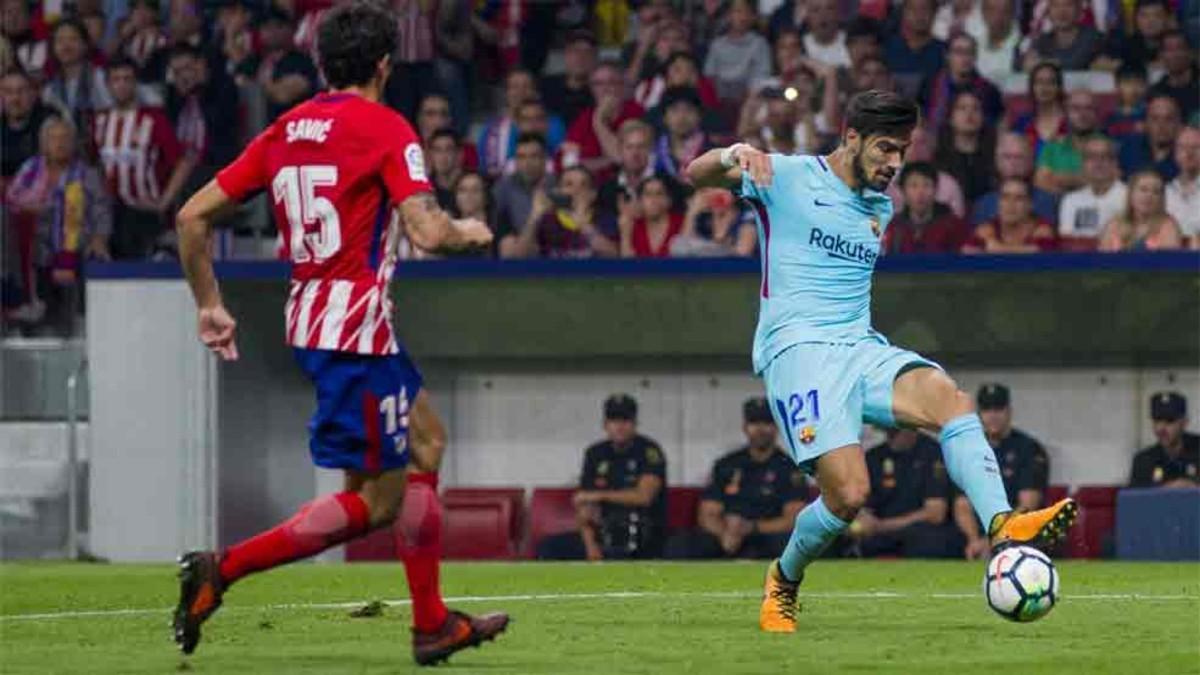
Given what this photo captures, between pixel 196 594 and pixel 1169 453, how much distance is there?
10859 mm

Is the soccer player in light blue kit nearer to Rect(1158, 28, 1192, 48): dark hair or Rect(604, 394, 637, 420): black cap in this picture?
Rect(604, 394, 637, 420): black cap

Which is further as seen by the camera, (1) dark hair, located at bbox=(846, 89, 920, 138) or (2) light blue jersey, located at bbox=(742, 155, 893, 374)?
(2) light blue jersey, located at bbox=(742, 155, 893, 374)

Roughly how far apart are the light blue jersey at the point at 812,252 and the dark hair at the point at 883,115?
0.29 meters

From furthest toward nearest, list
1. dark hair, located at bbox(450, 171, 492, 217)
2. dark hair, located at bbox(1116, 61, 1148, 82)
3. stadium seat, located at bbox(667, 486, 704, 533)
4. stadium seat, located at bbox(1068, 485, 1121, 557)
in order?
dark hair, located at bbox(1116, 61, 1148, 82) → dark hair, located at bbox(450, 171, 492, 217) → stadium seat, located at bbox(667, 486, 704, 533) → stadium seat, located at bbox(1068, 485, 1121, 557)

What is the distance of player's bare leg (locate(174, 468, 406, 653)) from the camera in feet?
28.2

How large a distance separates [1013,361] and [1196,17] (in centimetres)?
300

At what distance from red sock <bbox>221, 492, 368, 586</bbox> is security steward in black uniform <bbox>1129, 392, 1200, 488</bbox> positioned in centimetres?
1037

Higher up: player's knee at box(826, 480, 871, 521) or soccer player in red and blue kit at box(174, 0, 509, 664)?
soccer player in red and blue kit at box(174, 0, 509, 664)

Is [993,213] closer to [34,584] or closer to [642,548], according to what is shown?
[642,548]

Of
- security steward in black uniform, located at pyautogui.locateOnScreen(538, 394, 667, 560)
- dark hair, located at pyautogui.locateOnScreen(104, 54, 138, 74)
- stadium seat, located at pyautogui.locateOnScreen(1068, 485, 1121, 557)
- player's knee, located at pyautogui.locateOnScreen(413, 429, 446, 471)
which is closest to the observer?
player's knee, located at pyautogui.locateOnScreen(413, 429, 446, 471)

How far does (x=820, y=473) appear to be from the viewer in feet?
33.1

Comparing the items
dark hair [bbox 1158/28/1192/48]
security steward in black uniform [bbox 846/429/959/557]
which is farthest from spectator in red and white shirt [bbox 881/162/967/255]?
dark hair [bbox 1158/28/1192/48]

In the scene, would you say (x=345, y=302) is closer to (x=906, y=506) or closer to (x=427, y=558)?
(x=427, y=558)

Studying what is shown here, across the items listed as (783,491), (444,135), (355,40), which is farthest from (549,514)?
(355,40)
